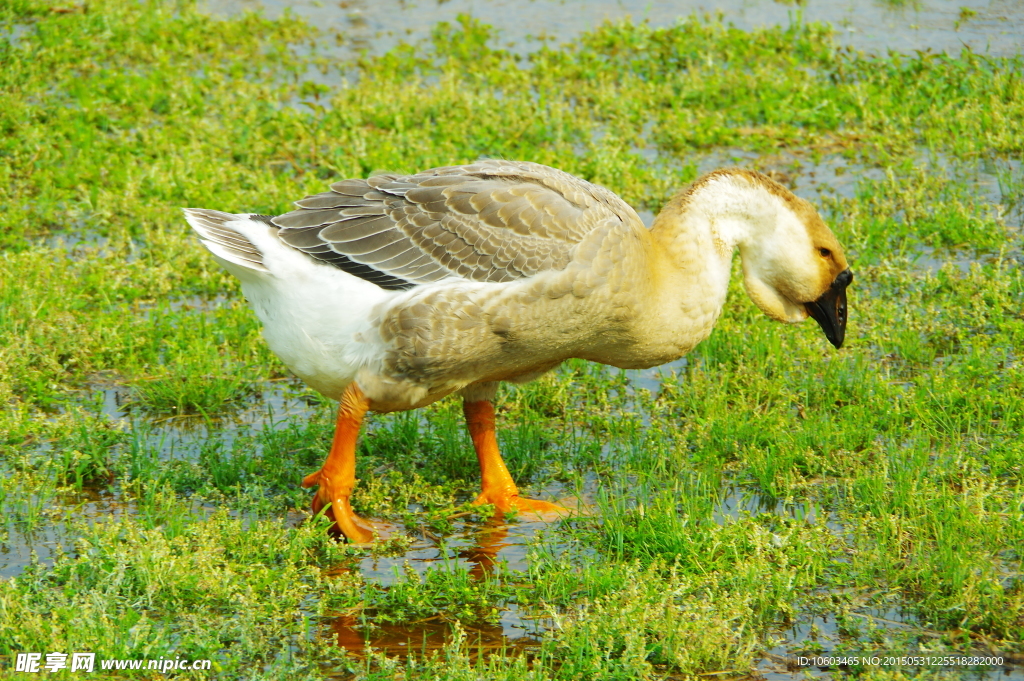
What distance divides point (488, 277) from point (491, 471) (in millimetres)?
1079

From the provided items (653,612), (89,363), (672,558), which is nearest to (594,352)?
(672,558)

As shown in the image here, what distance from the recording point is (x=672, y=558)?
4914 mm

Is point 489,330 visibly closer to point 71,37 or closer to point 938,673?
point 938,673

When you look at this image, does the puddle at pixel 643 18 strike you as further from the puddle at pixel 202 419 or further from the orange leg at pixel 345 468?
the orange leg at pixel 345 468

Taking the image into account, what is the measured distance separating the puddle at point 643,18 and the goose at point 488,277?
6124mm

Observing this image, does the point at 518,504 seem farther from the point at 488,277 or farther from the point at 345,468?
the point at 488,277

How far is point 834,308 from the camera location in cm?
560

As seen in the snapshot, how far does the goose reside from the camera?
16.6 ft

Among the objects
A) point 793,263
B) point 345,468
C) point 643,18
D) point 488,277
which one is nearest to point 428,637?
point 345,468

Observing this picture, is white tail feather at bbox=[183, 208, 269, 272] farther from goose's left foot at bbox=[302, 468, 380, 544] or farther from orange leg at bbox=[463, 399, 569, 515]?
orange leg at bbox=[463, 399, 569, 515]

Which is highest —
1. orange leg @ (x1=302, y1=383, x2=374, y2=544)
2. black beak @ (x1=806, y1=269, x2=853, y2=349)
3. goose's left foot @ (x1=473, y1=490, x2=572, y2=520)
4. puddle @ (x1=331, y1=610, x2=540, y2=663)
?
black beak @ (x1=806, y1=269, x2=853, y2=349)

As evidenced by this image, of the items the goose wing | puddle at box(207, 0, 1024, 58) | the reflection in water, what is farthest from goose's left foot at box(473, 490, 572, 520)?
puddle at box(207, 0, 1024, 58)

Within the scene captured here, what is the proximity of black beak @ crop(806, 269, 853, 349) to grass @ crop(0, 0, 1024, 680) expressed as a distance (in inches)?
21.6

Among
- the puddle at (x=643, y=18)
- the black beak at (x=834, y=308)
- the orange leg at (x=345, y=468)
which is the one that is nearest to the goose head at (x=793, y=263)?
the black beak at (x=834, y=308)
